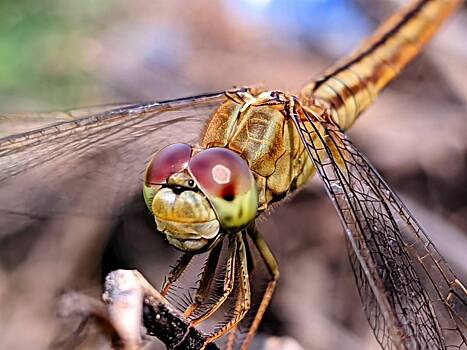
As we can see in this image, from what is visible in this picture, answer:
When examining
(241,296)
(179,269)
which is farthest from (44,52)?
(241,296)

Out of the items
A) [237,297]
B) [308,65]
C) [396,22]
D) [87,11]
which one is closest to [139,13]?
[87,11]

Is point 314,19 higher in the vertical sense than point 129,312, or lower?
higher

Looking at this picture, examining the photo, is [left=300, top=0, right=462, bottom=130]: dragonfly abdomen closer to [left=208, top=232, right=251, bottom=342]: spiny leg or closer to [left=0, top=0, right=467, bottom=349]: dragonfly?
[left=0, top=0, right=467, bottom=349]: dragonfly

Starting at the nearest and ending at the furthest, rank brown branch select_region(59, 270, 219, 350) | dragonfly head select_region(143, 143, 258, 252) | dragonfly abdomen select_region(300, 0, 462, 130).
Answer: brown branch select_region(59, 270, 219, 350)
dragonfly head select_region(143, 143, 258, 252)
dragonfly abdomen select_region(300, 0, 462, 130)

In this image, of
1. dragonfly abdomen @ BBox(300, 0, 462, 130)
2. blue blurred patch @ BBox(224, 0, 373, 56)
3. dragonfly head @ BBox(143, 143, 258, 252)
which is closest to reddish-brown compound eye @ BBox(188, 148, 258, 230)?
dragonfly head @ BBox(143, 143, 258, 252)

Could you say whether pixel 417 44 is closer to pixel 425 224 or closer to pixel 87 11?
pixel 425 224

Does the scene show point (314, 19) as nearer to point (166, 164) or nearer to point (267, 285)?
point (267, 285)
